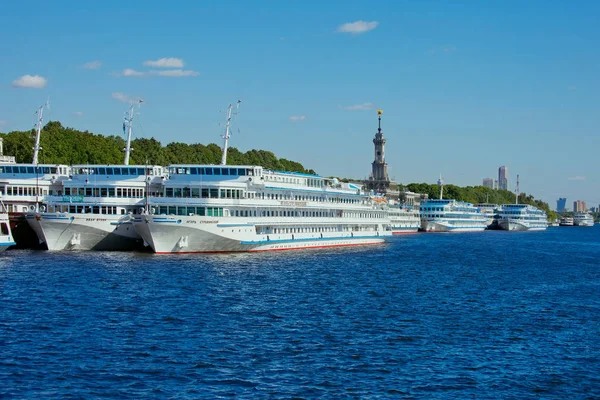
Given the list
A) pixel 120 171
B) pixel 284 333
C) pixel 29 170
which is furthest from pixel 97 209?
pixel 284 333

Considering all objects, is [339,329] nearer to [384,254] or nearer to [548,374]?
[548,374]

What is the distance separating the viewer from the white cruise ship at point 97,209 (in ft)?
275

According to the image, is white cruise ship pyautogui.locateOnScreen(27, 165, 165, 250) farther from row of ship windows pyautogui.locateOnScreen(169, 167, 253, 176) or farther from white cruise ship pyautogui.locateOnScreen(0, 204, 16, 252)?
white cruise ship pyautogui.locateOnScreen(0, 204, 16, 252)

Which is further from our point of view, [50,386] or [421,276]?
[421,276]

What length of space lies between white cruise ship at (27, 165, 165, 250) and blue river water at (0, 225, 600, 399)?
406 inches

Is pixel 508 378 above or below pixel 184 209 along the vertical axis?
below

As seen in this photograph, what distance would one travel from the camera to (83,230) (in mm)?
84438

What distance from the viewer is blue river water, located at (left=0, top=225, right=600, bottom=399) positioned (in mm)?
32562

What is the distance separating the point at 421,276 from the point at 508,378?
39.7 meters

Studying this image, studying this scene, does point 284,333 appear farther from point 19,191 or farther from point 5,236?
point 19,191

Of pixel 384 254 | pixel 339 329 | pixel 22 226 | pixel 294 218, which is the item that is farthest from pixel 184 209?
pixel 339 329

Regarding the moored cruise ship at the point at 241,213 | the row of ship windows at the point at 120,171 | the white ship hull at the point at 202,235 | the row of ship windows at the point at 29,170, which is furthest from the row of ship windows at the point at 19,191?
the white ship hull at the point at 202,235

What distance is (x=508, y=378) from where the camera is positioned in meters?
34.2

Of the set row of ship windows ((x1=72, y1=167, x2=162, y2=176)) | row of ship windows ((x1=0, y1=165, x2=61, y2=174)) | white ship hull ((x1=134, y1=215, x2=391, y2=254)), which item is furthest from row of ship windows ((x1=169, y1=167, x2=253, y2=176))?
row of ship windows ((x1=0, y1=165, x2=61, y2=174))
